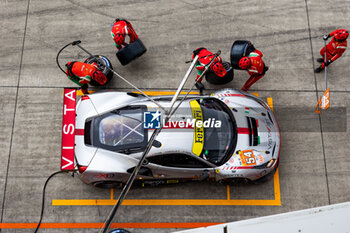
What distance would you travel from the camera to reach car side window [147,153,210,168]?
197 inches

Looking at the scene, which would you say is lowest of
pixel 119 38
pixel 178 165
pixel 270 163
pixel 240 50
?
pixel 178 165

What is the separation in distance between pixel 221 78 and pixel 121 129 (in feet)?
8.76

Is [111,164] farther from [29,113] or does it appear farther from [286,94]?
[286,94]

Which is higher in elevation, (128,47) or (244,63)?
(244,63)

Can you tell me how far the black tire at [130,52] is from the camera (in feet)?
20.8

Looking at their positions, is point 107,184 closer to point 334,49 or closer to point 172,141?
point 172,141

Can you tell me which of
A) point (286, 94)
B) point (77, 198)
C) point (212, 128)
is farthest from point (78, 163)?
point (286, 94)

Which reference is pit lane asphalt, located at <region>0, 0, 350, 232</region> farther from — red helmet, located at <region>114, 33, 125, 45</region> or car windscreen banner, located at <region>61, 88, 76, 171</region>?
red helmet, located at <region>114, 33, 125, 45</region>

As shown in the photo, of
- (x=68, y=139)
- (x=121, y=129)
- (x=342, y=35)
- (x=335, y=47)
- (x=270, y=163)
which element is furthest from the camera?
(x=335, y=47)

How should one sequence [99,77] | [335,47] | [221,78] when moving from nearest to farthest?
[99,77]
[335,47]
[221,78]

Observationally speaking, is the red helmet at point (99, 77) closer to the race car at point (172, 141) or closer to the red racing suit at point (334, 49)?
the race car at point (172, 141)

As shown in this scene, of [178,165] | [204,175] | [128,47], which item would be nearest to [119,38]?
[128,47]

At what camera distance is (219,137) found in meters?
5.20

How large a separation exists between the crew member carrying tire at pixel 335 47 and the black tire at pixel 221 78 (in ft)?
7.33
